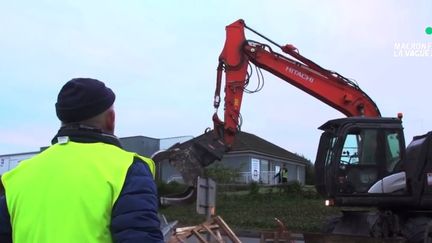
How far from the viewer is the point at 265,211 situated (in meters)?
24.2

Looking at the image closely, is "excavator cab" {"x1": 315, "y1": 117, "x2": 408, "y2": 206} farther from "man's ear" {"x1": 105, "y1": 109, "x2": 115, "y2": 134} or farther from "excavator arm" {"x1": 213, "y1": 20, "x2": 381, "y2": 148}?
"man's ear" {"x1": 105, "y1": 109, "x2": 115, "y2": 134}

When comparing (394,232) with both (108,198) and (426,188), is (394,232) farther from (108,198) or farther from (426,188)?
(108,198)

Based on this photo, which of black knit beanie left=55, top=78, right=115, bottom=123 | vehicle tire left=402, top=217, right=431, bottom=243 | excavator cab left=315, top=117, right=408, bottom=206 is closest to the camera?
black knit beanie left=55, top=78, right=115, bottom=123

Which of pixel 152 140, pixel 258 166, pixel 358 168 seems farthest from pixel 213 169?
pixel 358 168

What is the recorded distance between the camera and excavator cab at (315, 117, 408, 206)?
11.2 meters

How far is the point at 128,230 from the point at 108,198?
0.46 ft

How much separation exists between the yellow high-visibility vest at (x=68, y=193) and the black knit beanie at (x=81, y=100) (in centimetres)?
12

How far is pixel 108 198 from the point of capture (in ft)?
6.82

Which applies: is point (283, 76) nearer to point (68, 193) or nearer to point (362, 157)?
point (362, 157)

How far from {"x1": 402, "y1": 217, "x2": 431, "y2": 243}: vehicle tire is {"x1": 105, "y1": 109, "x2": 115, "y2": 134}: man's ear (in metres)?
8.25

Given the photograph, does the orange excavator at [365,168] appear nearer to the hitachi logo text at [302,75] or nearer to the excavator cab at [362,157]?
the excavator cab at [362,157]

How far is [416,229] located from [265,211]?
14337mm

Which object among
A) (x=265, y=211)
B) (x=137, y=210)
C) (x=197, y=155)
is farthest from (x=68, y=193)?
(x=265, y=211)

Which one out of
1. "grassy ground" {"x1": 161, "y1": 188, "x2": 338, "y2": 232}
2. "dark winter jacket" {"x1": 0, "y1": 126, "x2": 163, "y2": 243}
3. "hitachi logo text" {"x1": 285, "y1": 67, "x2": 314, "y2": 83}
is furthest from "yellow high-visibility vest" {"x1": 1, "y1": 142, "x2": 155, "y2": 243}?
"grassy ground" {"x1": 161, "y1": 188, "x2": 338, "y2": 232}
